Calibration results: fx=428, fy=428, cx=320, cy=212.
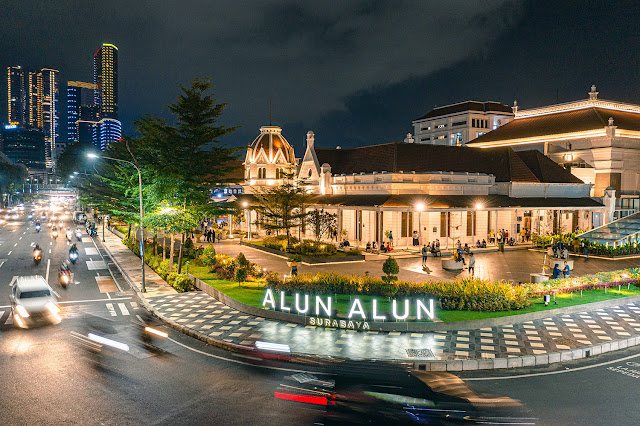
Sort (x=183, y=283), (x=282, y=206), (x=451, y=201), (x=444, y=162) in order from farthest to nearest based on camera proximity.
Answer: (x=444, y=162) < (x=451, y=201) < (x=282, y=206) < (x=183, y=283)

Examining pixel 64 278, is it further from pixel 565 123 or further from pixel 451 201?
pixel 565 123

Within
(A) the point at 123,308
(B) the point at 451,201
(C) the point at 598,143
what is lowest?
(A) the point at 123,308

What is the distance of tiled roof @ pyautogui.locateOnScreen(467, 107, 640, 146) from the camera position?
58.0 metres

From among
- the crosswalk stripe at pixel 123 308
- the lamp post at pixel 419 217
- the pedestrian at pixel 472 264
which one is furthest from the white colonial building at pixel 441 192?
the crosswalk stripe at pixel 123 308

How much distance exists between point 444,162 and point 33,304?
4019 centimetres

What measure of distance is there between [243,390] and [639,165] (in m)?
65.2

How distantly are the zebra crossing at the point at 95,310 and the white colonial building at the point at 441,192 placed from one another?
2385 centimetres

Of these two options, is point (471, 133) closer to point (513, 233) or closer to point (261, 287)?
point (513, 233)

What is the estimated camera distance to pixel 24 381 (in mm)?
11852

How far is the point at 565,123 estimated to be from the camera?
201ft

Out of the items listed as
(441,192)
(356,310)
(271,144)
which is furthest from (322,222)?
(271,144)

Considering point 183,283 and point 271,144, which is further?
point 271,144

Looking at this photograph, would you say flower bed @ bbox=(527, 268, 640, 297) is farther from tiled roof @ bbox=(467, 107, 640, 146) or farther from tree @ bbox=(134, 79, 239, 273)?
tiled roof @ bbox=(467, 107, 640, 146)

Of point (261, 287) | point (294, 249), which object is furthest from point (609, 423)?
point (294, 249)
